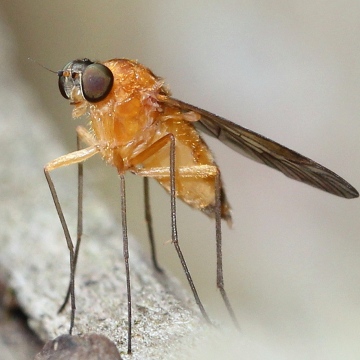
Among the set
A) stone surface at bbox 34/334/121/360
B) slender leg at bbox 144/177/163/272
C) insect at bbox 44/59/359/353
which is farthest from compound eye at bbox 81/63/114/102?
stone surface at bbox 34/334/121/360

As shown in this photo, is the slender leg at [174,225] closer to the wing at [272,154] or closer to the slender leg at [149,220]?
Answer: the wing at [272,154]

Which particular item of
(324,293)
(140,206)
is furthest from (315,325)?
(140,206)

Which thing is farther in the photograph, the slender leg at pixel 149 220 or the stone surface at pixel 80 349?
the slender leg at pixel 149 220

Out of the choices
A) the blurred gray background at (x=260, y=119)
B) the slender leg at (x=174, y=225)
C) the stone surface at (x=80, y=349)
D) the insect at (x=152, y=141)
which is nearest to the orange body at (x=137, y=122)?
the insect at (x=152, y=141)

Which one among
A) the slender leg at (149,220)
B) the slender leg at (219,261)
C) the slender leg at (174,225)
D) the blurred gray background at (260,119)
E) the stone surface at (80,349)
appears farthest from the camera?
the blurred gray background at (260,119)

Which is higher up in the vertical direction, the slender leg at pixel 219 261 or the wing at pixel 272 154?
the wing at pixel 272 154

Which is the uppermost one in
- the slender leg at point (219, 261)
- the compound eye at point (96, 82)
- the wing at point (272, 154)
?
the compound eye at point (96, 82)

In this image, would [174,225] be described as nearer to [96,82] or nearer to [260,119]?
[96,82]

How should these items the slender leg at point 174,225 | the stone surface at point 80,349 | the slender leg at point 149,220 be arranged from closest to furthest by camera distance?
1. the stone surface at point 80,349
2. the slender leg at point 174,225
3. the slender leg at point 149,220
